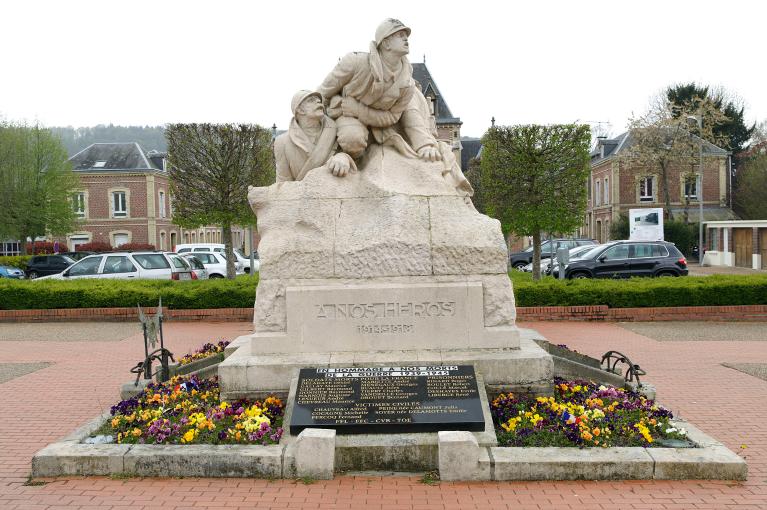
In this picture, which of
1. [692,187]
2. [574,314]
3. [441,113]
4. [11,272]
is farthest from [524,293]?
[692,187]

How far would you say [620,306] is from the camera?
564 inches

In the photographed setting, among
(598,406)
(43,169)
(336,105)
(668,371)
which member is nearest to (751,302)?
(668,371)

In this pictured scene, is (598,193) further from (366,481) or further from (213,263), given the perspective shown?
(366,481)

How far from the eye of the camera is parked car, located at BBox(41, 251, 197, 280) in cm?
1806

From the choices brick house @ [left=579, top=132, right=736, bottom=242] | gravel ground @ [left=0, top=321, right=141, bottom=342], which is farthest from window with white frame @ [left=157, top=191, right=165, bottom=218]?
gravel ground @ [left=0, top=321, right=141, bottom=342]

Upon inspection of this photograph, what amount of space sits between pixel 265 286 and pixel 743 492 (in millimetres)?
4131

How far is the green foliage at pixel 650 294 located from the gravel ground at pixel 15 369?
9.30 m

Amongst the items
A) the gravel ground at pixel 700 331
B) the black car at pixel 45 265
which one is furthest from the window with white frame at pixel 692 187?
the black car at pixel 45 265

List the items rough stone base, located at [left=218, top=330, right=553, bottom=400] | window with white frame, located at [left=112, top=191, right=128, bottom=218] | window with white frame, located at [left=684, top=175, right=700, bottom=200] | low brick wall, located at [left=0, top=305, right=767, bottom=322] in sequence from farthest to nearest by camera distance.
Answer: window with white frame, located at [left=112, top=191, right=128, bottom=218]
window with white frame, located at [left=684, top=175, right=700, bottom=200]
low brick wall, located at [left=0, top=305, right=767, bottom=322]
rough stone base, located at [left=218, top=330, right=553, bottom=400]

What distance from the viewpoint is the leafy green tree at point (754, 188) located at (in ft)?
134

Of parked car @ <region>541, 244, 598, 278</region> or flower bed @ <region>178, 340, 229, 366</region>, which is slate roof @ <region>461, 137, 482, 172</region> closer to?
parked car @ <region>541, 244, 598, 278</region>

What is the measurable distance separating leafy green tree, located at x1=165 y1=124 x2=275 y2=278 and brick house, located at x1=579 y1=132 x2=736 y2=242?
3081 cm

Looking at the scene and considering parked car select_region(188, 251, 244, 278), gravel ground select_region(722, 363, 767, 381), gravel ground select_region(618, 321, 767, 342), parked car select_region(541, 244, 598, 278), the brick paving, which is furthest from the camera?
parked car select_region(188, 251, 244, 278)

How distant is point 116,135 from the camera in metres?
81.8
